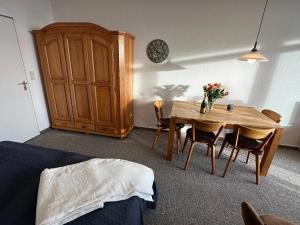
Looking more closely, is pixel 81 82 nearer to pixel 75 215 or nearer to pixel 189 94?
pixel 189 94

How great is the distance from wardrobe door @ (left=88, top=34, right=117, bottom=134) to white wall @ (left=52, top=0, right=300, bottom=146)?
0.71 meters

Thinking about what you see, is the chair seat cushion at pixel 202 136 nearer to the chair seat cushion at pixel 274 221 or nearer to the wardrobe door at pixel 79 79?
the chair seat cushion at pixel 274 221

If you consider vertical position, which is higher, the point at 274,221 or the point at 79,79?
the point at 79,79

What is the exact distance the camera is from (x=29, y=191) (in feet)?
3.69

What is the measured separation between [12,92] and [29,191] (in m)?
2.32

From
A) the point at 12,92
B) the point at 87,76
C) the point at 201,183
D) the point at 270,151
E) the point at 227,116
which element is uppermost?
the point at 87,76

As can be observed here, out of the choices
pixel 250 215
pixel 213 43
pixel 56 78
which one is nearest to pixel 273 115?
pixel 213 43

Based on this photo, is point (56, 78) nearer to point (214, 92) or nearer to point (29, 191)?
point (29, 191)

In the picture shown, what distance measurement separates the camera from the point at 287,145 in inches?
122

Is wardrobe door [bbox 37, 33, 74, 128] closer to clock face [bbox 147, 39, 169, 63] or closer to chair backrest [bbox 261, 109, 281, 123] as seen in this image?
clock face [bbox 147, 39, 169, 63]

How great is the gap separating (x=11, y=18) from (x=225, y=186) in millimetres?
4077

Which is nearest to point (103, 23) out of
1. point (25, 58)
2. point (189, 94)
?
point (25, 58)

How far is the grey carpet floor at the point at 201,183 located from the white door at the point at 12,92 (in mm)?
360

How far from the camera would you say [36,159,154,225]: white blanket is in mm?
960
